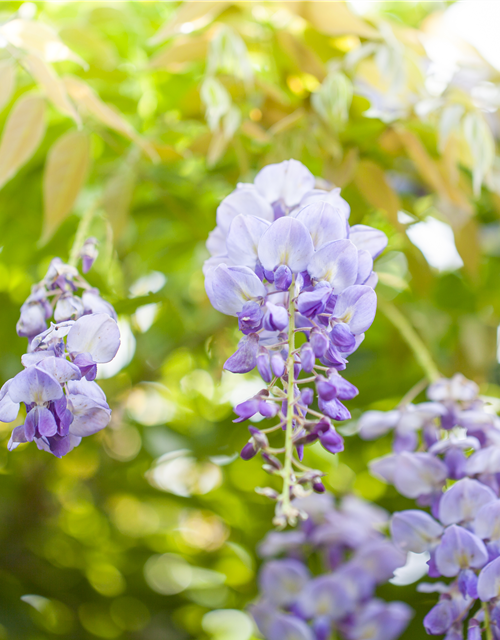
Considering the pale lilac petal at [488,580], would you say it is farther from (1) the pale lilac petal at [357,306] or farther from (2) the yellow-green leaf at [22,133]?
(2) the yellow-green leaf at [22,133]

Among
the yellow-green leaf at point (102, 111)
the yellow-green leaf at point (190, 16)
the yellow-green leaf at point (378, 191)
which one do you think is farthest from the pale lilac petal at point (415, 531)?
the yellow-green leaf at point (190, 16)

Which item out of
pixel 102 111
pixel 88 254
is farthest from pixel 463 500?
pixel 102 111

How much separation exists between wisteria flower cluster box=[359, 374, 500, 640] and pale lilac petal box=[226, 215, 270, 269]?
0.91 feet

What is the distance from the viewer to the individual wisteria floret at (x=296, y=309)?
1.33ft

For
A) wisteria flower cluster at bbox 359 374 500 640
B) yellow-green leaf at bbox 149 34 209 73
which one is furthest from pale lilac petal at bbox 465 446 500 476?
yellow-green leaf at bbox 149 34 209 73

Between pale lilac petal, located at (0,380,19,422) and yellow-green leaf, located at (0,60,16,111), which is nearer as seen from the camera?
pale lilac petal, located at (0,380,19,422)

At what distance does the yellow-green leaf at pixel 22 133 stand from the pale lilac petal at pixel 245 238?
32 centimetres

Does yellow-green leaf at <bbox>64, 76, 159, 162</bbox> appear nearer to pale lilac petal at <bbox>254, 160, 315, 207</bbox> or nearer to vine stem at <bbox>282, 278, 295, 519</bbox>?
pale lilac petal at <bbox>254, 160, 315, 207</bbox>

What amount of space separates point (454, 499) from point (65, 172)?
611mm

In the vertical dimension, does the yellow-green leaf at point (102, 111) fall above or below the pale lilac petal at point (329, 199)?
above

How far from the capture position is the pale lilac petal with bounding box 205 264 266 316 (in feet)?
1.43

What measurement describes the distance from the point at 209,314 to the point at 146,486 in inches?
16.3

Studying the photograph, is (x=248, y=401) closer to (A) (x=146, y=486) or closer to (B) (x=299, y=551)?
(B) (x=299, y=551)

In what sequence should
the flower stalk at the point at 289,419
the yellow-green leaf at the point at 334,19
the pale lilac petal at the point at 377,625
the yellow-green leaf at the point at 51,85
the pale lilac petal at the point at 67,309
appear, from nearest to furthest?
1. the flower stalk at the point at 289,419
2. the pale lilac petal at the point at 67,309
3. the yellow-green leaf at the point at 51,85
4. the yellow-green leaf at the point at 334,19
5. the pale lilac petal at the point at 377,625
